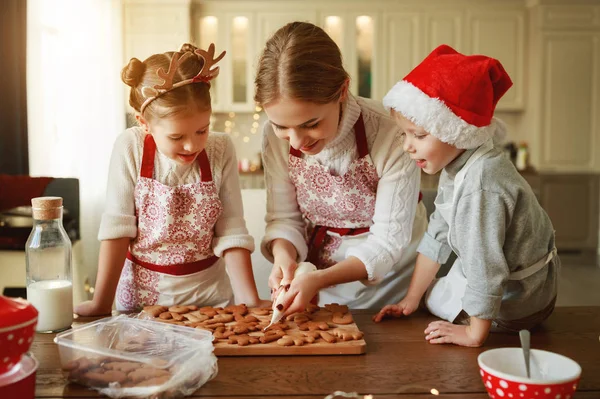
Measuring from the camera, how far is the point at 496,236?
126 cm

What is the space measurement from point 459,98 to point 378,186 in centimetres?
41

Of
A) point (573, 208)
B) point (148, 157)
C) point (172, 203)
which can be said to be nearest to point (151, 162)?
point (148, 157)

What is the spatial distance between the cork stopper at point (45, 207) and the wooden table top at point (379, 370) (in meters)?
0.25

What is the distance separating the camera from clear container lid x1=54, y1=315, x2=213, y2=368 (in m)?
1.06

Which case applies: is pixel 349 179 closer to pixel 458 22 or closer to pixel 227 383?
pixel 227 383

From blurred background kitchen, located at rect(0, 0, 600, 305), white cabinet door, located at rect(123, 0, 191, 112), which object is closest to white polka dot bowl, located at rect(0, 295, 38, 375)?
blurred background kitchen, located at rect(0, 0, 600, 305)

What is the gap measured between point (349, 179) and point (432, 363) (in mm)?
633

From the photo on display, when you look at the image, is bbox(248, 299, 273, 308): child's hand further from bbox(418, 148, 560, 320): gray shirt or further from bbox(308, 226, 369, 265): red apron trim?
bbox(418, 148, 560, 320): gray shirt

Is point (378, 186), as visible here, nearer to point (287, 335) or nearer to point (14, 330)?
point (287, 335)

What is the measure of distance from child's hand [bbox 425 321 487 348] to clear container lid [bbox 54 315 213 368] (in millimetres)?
456

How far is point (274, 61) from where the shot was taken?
4.79 feet

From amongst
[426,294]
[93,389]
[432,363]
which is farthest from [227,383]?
[426,294]

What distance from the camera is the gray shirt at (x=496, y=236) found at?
126 cm

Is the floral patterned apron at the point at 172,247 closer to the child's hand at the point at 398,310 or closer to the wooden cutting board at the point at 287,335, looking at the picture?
the wooden cutting board at the point at 287,335
